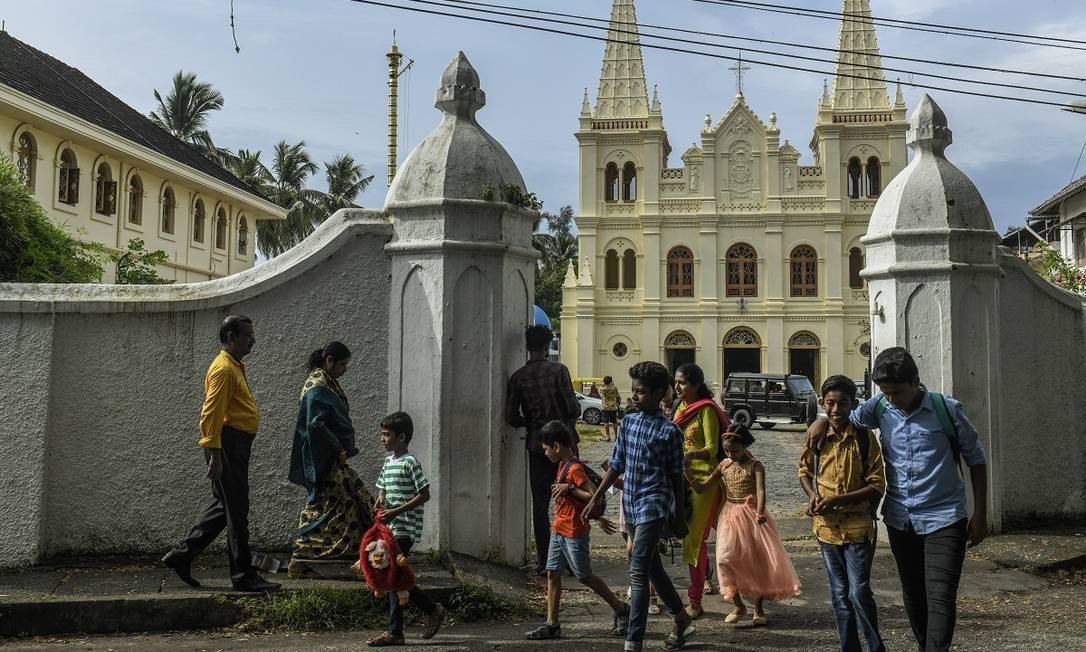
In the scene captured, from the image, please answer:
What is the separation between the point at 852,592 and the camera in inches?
179

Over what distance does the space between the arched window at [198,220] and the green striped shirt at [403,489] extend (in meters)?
23.9

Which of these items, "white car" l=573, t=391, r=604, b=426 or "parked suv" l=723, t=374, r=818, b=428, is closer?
"parked suv" l=723, t=374, r=818, b=428

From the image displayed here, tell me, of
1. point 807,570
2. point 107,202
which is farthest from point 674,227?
point 807,570

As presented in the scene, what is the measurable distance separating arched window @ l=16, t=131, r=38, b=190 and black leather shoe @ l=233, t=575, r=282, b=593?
673 inches

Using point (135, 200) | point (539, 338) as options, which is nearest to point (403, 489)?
point (539, 338)

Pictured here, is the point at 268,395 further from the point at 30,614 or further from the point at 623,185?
the point at 623,185

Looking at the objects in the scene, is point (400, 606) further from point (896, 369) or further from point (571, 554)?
point (896, 369)

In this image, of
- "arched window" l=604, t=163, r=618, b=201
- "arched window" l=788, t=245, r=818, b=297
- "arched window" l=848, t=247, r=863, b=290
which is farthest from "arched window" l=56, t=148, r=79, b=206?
"arched window" l=848, t=247, r=863, b=290

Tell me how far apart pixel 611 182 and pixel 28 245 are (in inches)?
1581

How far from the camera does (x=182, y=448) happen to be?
7.00 meters

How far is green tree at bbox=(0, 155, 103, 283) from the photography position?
29.7 ft

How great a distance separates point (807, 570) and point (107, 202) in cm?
2081

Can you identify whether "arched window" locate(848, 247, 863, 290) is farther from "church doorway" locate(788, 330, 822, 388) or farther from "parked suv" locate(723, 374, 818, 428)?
"parked suv" locate(723, 374, 818, 428)

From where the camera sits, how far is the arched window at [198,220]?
1083 inches
